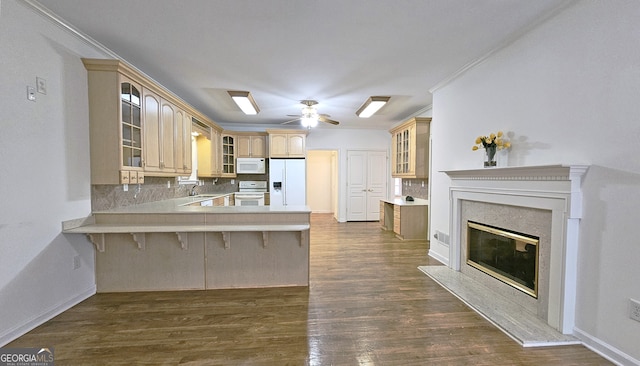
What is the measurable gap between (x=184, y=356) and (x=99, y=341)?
779 mm

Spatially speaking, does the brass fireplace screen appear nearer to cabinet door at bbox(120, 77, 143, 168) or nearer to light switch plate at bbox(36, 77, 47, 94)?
cabinet door at bbox(120, 77, 143, 168)

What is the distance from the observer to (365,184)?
7.39 meters

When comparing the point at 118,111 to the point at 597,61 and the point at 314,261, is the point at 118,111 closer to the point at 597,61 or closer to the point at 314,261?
the point at 314,261

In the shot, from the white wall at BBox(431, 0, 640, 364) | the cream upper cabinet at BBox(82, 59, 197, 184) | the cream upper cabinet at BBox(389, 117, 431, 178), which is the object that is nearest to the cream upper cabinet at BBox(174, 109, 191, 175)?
the cream upper cabinet at BBox(82, 59, 197, 184)

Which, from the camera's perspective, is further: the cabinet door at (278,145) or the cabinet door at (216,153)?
the cabinet door at (278,145)

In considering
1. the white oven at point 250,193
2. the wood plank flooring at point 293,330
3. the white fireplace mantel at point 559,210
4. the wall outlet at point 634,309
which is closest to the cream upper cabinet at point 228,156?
the white oven at point 250,193

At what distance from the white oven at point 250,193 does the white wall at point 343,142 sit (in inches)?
68.2

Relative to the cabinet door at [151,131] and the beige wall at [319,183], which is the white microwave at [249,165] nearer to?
the beige wall at [319,183]

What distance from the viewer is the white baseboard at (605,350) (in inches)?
68.4

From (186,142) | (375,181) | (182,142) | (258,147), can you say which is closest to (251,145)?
(258,147)

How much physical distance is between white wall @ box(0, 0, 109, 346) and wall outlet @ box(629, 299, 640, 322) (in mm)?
4515

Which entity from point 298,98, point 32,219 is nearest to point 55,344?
point 32,219

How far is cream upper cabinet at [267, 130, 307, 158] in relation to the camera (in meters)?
6.43

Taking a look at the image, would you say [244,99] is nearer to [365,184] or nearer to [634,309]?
[365,184]
